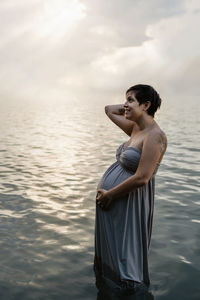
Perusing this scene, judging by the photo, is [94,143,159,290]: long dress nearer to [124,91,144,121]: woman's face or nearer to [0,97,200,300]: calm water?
[124,91,144,121]: woman's face

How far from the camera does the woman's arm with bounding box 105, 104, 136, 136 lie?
→ 4.23m

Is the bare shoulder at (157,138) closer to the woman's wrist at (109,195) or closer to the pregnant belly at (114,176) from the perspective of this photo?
the pregnant belly at (114,176)

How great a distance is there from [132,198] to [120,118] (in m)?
1.03

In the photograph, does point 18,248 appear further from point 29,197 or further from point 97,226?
point 29,197

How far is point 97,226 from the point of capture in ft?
13.4

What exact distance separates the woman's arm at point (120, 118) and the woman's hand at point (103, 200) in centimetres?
81

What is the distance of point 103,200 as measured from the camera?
3832 mm

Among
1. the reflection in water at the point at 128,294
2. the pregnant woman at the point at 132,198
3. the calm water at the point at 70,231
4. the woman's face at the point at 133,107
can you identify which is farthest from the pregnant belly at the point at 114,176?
the calm water at the point at 70,231

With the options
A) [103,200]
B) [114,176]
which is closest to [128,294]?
[103,200]

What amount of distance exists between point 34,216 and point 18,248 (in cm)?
142

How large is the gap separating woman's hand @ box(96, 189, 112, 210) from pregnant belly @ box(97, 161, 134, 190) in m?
0.07

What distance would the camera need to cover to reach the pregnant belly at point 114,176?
378cm

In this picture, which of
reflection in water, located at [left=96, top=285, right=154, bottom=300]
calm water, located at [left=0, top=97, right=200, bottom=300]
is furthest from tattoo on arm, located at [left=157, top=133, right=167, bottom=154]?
calm water, located at [left=0, top=97, right=200, bottom=300]

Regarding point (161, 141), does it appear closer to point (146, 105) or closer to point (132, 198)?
point (146, 105)
